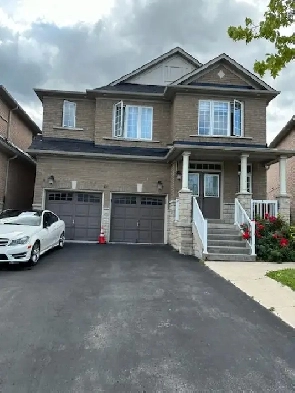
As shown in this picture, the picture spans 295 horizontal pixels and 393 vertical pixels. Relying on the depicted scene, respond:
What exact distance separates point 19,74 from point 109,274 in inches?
638

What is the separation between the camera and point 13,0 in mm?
10188

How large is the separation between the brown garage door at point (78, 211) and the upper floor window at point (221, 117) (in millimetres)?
5936

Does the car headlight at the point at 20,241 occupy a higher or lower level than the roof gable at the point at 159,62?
lower

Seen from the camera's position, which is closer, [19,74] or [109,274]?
[109,274]

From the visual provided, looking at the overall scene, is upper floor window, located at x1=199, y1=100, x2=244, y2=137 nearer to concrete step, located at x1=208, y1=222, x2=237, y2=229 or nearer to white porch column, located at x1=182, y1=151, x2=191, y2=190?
white porch column, located at x1=182, y1=151, x2=191, y2=190

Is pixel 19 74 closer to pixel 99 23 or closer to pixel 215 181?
pixel 99 23

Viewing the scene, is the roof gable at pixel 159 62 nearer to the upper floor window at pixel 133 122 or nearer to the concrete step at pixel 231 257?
the upper floor window at pixel 133 122

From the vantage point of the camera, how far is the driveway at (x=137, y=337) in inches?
118

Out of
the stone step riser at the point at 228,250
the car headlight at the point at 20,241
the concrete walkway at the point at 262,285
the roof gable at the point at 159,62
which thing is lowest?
the concrete walkway at the point at 262,285

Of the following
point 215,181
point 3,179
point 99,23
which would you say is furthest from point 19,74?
point 215,181

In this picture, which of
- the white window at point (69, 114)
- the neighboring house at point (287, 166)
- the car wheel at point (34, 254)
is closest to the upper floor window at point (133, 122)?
the white window at point (69, 114)

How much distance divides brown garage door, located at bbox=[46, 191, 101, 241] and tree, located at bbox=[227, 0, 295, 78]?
9348mm

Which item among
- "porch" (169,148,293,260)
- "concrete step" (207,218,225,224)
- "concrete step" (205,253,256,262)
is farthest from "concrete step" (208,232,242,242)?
"concrete step" (207,218,225,224)

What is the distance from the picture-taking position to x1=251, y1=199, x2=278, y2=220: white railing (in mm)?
12500
